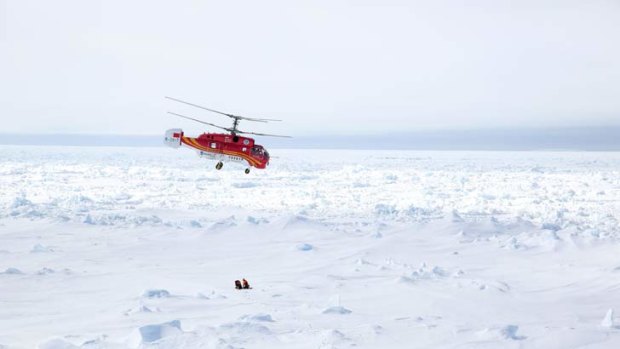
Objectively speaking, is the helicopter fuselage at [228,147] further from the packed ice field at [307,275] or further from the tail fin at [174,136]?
the packed ice field at [307,275]

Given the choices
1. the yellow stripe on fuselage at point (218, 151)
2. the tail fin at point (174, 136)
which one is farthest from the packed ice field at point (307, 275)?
the tail fin at point (174, 136)

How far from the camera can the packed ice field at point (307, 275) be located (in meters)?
14.6

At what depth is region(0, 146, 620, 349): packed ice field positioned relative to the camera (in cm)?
1455

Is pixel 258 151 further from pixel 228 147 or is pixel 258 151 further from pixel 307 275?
pixel 307 275

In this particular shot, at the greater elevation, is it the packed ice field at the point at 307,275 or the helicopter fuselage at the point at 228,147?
the helicopter fuselage at the point at 228,147

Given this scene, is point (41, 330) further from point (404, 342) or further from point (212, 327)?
point (404, 342)

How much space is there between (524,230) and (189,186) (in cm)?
3878

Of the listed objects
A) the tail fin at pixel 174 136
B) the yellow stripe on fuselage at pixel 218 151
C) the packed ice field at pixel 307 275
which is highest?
the tail fin at pixel 174 136

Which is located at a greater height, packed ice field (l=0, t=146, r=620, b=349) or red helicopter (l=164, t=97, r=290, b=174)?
red helicopter (l=164, t=97, r=290, b=174)

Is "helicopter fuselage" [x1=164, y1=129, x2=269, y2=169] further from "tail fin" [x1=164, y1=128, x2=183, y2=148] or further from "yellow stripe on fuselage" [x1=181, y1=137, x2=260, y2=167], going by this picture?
"tail fin" [x1=164, y1=128, x2=183, y2=148]

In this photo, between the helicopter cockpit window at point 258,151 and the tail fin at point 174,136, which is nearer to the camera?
the helicopter cockpit window at point 258,151

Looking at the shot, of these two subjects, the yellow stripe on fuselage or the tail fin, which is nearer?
the yellow stripe on fuselage

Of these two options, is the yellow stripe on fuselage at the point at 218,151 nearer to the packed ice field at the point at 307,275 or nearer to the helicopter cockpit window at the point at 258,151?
the helicopter cockpit window at the point at 258,151

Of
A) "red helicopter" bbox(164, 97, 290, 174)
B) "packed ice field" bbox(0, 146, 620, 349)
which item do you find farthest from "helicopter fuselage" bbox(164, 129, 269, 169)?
"packed ice field" bbox(0, 146, 620, 349)
